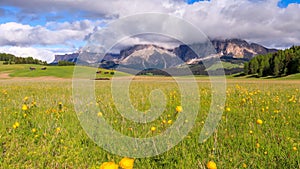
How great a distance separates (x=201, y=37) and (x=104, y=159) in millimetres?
2817

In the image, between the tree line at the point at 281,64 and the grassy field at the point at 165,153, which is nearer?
the grassy field at the point at 165,153

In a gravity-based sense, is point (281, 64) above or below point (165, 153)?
above

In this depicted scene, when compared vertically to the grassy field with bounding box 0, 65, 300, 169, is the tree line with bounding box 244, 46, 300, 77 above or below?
above

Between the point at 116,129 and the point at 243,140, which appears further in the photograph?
the point at 116,129

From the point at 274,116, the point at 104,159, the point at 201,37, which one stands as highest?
the point at 201,37

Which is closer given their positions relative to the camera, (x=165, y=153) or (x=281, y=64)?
(x=165, y=153)

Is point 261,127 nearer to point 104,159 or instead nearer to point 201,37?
point 201,37

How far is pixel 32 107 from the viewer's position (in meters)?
6.67

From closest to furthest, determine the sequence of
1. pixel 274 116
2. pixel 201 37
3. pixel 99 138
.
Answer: pixel 99 138
pixel 201 37
pixel 274 116

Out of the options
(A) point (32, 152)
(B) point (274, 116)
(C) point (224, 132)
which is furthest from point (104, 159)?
(B) point (274, 116)

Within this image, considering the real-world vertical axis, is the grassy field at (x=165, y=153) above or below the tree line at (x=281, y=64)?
below

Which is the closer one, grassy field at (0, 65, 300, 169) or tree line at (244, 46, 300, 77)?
grassy field at (0, 65, 300, 169)

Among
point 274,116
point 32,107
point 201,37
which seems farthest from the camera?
point 32,107

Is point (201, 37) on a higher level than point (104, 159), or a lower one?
higher
